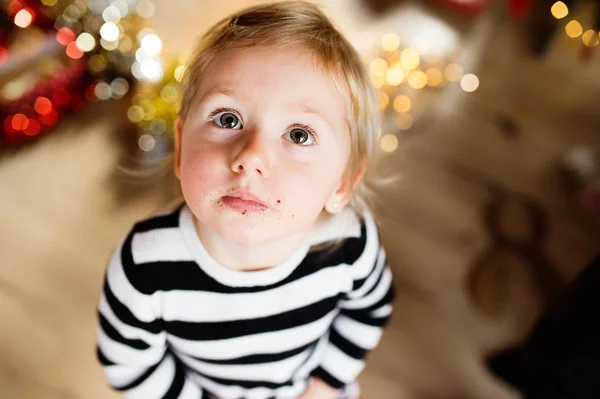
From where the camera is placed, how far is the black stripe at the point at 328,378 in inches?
31.6

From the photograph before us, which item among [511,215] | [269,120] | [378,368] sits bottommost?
[378,368]

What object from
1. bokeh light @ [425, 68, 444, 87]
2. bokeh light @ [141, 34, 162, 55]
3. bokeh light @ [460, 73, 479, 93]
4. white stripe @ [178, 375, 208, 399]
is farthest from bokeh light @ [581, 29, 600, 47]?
white stripe @ [178, 375, 208, 399]

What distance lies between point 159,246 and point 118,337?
12cm

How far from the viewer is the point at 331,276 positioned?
717mm

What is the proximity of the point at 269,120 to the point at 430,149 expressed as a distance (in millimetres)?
1112

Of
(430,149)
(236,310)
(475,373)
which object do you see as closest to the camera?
(236,310)

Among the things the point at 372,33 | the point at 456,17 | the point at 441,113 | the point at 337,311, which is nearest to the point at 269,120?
the point at 337,311

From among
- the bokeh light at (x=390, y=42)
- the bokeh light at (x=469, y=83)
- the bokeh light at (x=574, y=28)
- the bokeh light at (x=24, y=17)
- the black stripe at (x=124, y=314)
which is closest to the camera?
the black stripe at (x=124, y=314)

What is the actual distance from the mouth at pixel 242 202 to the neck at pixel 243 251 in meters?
0.08

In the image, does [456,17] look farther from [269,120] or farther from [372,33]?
[269,120]

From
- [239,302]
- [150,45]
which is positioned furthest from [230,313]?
[150,45]

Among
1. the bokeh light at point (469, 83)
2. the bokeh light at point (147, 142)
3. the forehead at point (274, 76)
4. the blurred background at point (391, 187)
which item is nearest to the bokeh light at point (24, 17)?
the blurred background at point (391, 187)

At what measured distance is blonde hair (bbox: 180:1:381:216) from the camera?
23.2 inches

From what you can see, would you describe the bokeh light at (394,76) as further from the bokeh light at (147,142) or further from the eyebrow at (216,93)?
the eyebrow at (216,93)
